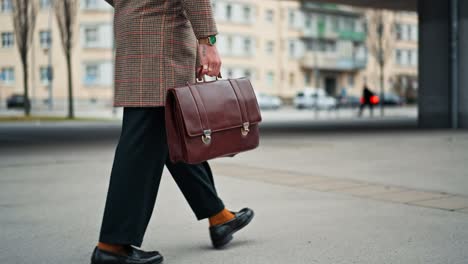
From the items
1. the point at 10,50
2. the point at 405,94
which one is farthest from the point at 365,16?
the point at 10,50

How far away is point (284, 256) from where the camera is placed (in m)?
3.80

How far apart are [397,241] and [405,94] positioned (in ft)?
231

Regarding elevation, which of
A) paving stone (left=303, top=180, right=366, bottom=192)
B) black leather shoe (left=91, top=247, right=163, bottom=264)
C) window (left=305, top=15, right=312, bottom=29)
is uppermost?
window (left=305, top=15, right=312, bottom=29)

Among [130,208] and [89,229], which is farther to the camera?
[89,229]

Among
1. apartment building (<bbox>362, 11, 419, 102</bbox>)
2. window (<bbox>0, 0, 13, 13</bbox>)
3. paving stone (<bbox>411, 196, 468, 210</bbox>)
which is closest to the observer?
paving stone (<bbox>411, 196, 468, 210</bbox>)

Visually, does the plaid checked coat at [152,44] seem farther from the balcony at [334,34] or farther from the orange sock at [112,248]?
the balcony at [334,34]

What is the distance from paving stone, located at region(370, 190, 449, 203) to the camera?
579 cm

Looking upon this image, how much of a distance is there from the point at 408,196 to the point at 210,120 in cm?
293

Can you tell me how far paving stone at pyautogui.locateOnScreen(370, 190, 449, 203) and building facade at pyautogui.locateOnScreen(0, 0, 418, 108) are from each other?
43.2 metres

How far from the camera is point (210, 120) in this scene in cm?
361

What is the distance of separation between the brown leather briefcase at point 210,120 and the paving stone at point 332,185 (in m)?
2.78

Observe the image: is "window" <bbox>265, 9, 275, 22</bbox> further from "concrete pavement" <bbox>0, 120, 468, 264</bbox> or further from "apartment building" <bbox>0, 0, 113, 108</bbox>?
"concrete pavement" <bbox>0, 120, 468, 264</bbox>

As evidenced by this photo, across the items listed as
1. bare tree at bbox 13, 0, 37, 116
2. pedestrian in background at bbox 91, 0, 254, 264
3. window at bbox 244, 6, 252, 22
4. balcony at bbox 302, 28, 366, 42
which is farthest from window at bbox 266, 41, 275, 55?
pedestrian in background at bbox 91, 0, 254, 264

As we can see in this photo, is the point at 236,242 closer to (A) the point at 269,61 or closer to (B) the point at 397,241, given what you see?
(B) the point at 397,241
